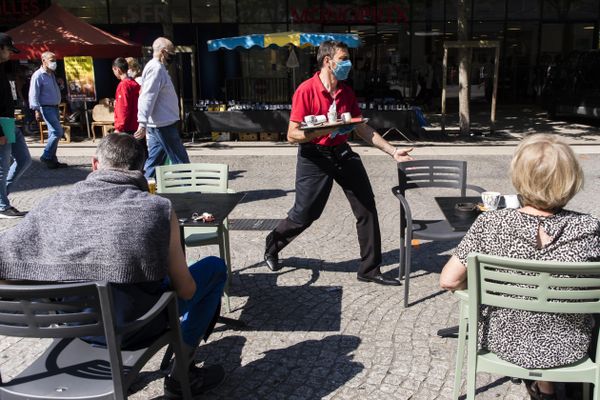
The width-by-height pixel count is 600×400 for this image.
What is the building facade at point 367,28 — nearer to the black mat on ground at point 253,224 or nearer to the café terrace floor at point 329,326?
the café terrace floor at point 329,326

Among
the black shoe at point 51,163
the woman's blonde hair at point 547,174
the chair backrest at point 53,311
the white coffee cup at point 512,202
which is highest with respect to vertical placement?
the woman's blonde hair at point 547,174

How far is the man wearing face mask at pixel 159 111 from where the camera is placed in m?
6.34

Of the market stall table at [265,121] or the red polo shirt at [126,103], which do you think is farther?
the market stall table at [265,121]

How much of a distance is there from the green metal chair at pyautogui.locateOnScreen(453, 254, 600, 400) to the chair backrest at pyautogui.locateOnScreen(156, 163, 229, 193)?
2628 mm

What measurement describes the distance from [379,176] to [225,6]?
13070mm

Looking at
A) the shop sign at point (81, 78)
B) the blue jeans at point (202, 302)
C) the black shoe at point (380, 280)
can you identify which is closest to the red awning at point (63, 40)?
the shop sign at point (81, 78)

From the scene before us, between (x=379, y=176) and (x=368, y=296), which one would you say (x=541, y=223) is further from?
(x=379, y=176)

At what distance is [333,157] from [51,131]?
690 centimetres

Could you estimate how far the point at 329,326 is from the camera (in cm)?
409

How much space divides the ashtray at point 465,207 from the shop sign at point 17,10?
63.1ft

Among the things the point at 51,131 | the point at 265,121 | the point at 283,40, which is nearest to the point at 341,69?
the point at 51,131

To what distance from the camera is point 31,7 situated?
19.4 m

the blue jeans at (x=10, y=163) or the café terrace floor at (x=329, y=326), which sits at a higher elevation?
the blue jeans at (x=10, y=163)

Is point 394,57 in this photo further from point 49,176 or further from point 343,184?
point 343,184
